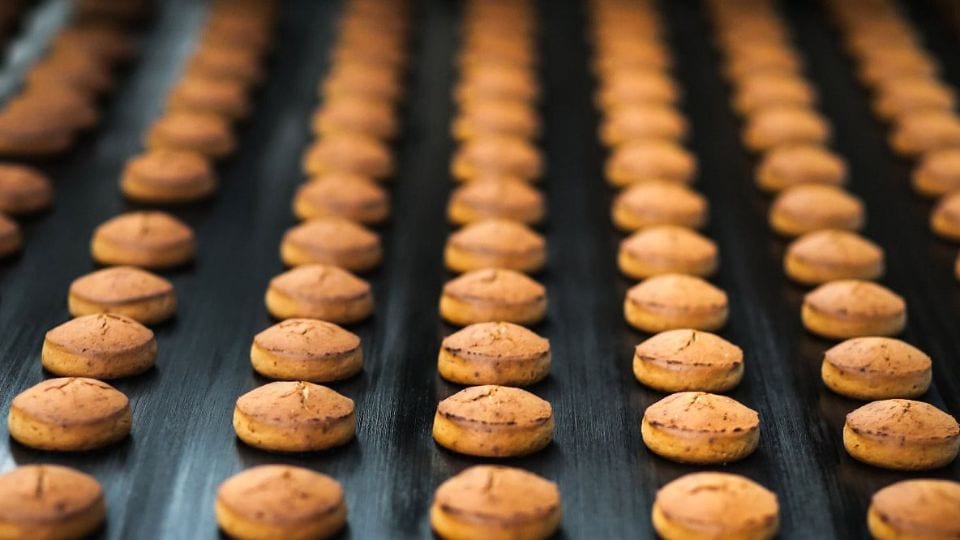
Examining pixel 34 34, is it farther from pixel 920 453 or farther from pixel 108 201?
pixel 920 453

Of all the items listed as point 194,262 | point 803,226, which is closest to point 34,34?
point 194,262

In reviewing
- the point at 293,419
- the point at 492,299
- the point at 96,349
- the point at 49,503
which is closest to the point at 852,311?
the point at 492,299

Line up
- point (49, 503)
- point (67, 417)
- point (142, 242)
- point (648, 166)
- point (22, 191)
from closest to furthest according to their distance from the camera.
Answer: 1. point (49, 503)
2. point (67, 417)
3. point (142, 242)
4. point (22, 191)
5. point (648, 166)

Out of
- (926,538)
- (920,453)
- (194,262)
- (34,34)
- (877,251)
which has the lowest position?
(926,538)

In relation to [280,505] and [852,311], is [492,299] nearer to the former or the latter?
[852,311]

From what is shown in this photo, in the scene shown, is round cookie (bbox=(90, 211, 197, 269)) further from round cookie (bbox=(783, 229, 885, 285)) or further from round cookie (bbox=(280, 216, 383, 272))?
round cookie (bbox=(783, 229, 885, 285))

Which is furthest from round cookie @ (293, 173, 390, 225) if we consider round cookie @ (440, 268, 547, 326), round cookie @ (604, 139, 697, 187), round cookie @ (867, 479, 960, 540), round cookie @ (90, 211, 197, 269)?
round cookie @ (867, 479, 960, 540)

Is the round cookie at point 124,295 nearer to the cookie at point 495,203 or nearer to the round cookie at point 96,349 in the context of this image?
the round cookie at point 96,349
